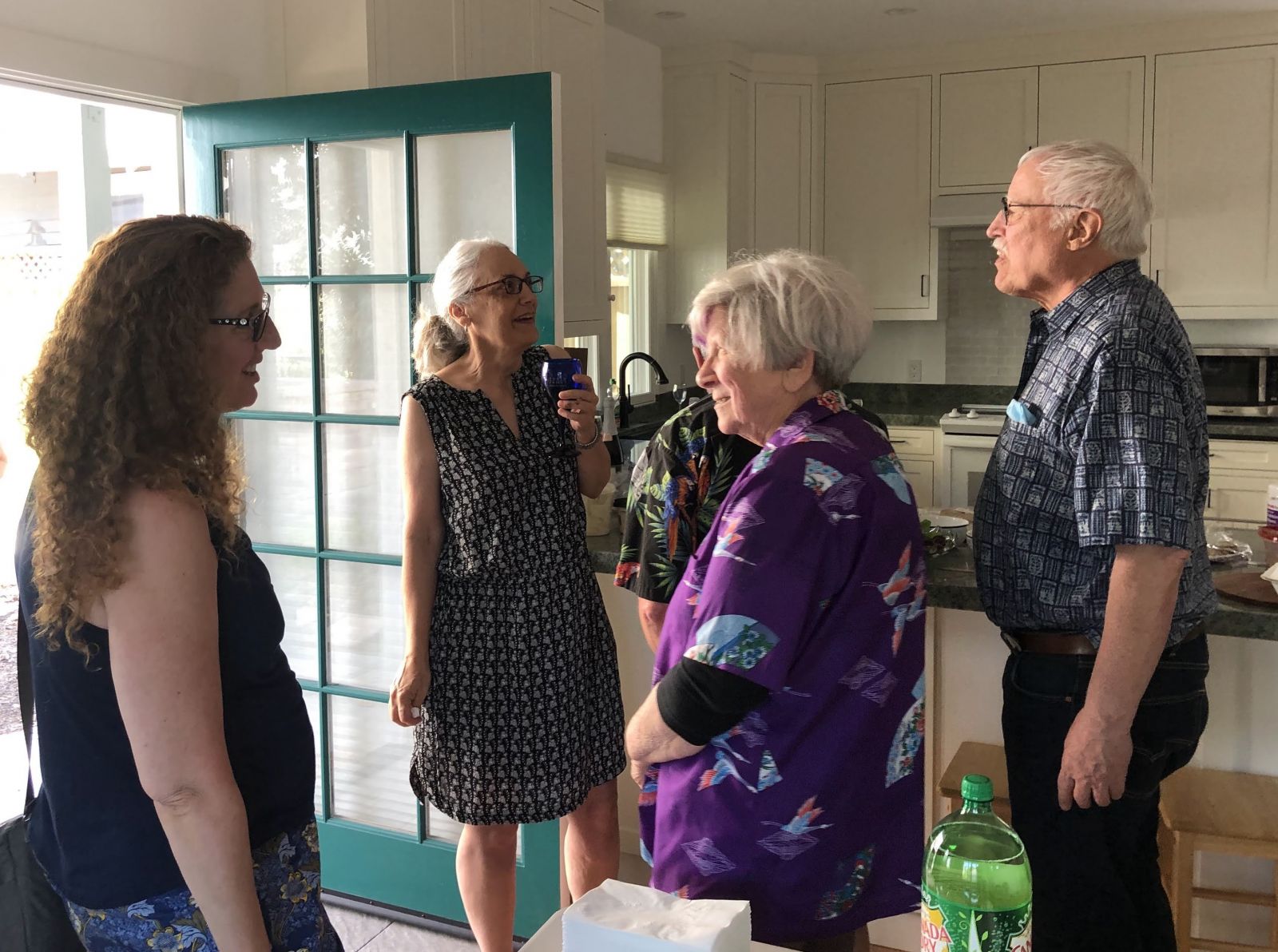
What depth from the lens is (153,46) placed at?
246 cm

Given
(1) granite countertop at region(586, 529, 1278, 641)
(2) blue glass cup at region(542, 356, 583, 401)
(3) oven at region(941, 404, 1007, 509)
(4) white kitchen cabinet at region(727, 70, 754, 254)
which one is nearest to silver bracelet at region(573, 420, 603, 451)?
(2) blue glass cup at region(542, 356, 583, 401)

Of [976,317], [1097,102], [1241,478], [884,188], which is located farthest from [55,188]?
[1241,478]

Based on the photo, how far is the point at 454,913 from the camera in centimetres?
258

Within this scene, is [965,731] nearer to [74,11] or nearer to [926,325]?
[74,11]

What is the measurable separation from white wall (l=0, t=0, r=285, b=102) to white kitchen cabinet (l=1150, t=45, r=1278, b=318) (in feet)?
12.2

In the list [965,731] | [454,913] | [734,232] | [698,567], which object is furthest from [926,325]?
[698,567]

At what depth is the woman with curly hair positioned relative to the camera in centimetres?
105

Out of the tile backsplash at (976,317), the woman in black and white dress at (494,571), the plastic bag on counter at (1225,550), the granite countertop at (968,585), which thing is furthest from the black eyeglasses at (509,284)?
the tile backsplash at (976,317)

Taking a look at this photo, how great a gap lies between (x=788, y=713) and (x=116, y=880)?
71 centimetres

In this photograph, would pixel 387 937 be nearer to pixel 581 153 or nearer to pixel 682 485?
pixel 682 485

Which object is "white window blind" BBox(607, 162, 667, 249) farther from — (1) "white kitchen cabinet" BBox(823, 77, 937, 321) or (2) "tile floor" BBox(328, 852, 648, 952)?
(2) "tile floor" BBox(328, 852, 648, 952)

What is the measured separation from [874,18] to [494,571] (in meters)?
3.51

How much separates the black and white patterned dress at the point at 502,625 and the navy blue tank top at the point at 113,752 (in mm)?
784

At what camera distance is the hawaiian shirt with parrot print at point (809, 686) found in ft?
3.84
